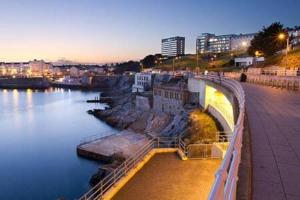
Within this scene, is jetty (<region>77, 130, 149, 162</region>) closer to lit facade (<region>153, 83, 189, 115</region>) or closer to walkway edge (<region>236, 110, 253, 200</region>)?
lit facade (<region>153, 83, 189, 115</region>)

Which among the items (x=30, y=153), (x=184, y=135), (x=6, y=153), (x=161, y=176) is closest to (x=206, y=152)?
(x=161, y=176)

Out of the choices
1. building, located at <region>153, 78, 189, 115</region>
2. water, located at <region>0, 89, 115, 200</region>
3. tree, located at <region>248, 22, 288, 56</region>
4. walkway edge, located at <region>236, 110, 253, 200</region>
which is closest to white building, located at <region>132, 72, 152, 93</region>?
water, located at <region>0, 89, 115, 200</region>

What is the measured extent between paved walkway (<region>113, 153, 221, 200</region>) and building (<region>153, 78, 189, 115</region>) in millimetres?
28879

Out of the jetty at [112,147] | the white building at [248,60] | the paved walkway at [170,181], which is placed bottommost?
the jetty at [112,147]

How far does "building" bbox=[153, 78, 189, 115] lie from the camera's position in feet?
158

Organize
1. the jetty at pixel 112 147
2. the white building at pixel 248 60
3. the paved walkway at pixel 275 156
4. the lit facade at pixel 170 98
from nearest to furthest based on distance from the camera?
the paved walkway at pixel 275 156, the jetty at pixel 112 147, the lit facade at pixel 170 98, the white building at pixel 248 60

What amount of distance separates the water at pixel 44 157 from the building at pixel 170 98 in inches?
475

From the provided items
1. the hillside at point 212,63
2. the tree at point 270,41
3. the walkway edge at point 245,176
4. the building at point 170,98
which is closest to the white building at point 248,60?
the tree at point 270,41

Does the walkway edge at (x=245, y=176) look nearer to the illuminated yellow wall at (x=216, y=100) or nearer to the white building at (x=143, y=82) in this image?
the illuminated yellow wall at (x=216, y=100)

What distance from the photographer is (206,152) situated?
18328 millimetres

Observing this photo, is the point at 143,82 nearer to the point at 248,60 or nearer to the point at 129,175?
the point at 248,60

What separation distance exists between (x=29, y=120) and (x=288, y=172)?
230 ft

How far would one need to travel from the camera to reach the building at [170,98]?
48094 mm

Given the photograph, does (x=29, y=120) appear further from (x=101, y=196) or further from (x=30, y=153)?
(x=101, y=196)
